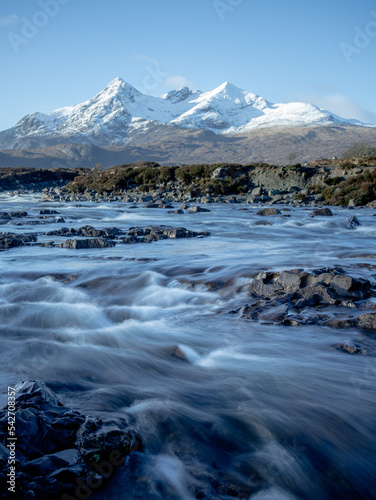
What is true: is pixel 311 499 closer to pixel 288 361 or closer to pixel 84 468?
pixel 84 468

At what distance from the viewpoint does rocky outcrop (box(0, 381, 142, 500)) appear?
2.93 meters

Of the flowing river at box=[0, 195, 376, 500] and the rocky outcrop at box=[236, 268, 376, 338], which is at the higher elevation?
the rocky outcrop at box=[236, 268, 376, 338]

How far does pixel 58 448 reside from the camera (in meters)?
3.29

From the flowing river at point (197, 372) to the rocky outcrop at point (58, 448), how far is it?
0.14 m

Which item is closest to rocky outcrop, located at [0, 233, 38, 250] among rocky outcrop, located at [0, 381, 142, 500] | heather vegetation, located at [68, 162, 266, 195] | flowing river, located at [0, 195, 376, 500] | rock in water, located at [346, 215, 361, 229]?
flowing river, located at [0, 195, 376, 500]

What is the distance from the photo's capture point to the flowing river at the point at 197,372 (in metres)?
3.32

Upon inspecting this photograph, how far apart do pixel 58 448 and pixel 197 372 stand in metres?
2.18

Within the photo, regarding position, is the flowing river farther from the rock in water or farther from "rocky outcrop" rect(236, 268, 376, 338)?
the rock in water

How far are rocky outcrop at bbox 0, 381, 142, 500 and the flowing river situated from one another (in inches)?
5.6

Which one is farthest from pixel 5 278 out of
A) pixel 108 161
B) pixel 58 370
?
pixel 108 161

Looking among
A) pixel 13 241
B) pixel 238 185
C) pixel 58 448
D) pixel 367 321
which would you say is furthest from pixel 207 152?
pixel 58 448
